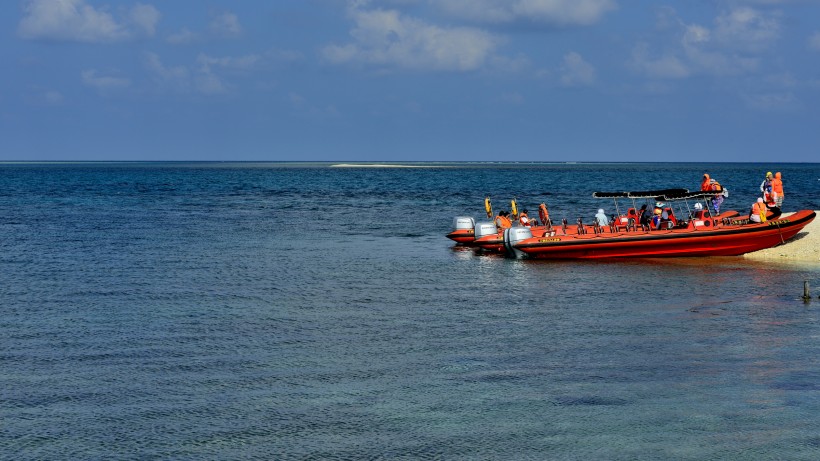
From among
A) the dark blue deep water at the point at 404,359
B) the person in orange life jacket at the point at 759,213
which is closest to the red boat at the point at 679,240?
the person in orange life jacket at the point at 759,213

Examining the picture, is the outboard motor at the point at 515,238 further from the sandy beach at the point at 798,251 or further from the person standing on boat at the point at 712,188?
the sandy beach at the point at 798,251

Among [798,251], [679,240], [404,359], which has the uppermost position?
[679,240]

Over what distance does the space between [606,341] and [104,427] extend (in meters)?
9.76

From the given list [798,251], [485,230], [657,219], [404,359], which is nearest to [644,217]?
[657,219]

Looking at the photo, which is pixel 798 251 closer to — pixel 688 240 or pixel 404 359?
pixel 688 240

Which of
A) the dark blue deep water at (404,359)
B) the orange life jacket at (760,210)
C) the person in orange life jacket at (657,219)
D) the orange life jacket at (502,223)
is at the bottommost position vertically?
the dark blue deep water at (404,359)

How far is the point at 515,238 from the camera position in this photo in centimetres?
3412

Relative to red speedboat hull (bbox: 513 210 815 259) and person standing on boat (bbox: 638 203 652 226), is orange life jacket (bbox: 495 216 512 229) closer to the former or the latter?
red speedboat hull (bbox: 513 210 815 259)

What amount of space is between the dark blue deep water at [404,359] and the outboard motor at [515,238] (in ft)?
5.61

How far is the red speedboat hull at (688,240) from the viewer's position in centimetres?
3278

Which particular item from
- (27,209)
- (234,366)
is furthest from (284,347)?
(27,209)

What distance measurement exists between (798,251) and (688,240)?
154 inches

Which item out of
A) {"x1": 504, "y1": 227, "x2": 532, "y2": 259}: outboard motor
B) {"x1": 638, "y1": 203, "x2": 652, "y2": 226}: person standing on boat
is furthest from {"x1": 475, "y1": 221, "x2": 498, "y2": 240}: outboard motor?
{"x1": 638, "y1": 203, "x2": 652, "y2": 226}: person standing on boat

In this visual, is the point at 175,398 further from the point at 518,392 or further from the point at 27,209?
the point at 27,209
